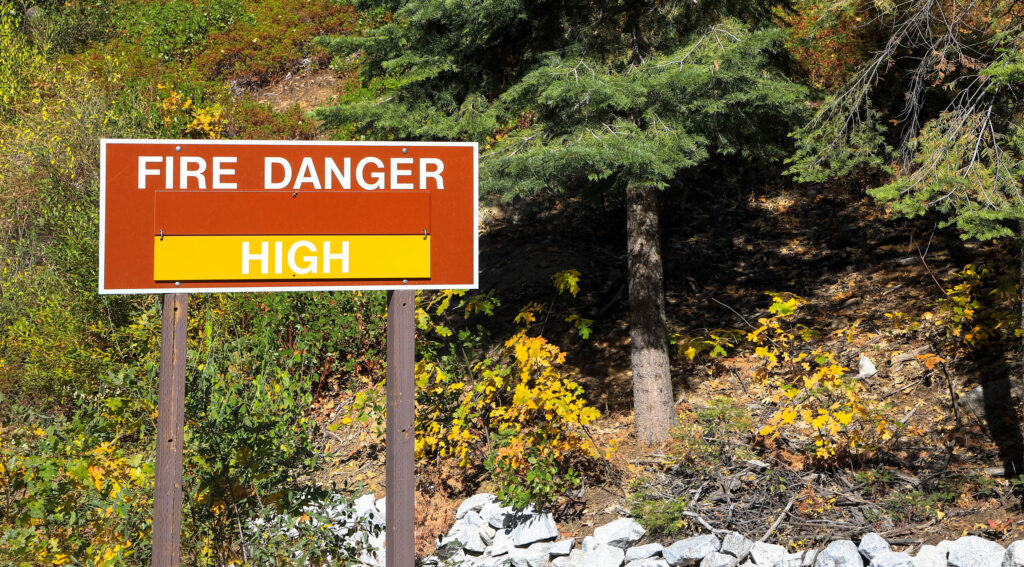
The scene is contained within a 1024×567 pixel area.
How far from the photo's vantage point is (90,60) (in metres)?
16.7

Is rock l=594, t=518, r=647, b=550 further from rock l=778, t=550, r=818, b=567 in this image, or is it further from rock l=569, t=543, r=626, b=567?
rock l=778, t=550, r=818, b=567

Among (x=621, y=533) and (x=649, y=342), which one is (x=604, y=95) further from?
(x=621, y=533)

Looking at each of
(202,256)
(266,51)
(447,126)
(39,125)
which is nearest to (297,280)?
(202,256)

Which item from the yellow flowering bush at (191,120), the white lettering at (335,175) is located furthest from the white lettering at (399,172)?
the yellow flowering bush at (191,120)

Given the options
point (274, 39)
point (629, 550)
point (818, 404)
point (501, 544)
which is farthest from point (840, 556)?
point (274, 39)

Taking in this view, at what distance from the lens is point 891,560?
17.1 feet

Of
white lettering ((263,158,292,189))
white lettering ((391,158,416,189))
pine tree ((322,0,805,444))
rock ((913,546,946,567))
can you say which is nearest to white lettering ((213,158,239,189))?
white lettering ((263,158,292,189))

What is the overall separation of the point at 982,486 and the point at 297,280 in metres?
4.73

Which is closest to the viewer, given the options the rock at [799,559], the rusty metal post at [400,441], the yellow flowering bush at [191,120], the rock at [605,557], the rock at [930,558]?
the rusty metal post at [400,441]

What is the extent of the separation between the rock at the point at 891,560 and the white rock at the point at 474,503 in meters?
2.96

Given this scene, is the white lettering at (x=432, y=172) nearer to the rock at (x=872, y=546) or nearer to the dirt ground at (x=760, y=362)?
the dirt ground at (x=760, y=362)

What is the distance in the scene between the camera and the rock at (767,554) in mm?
5590

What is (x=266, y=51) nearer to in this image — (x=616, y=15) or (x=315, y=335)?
(x=315, y=335)

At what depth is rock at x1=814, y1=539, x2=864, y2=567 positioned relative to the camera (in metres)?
5.31
